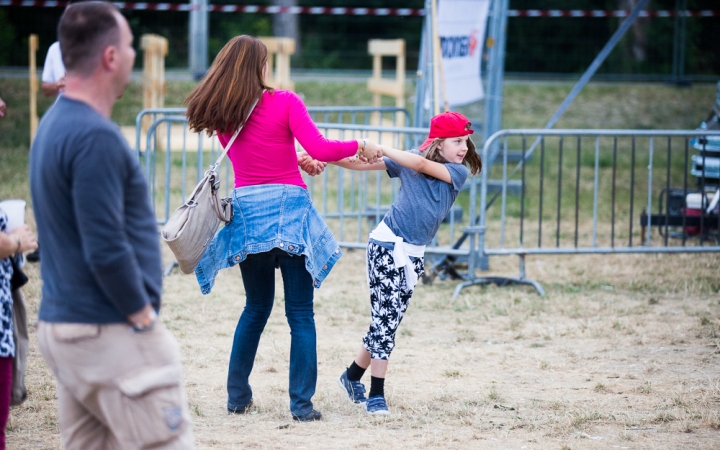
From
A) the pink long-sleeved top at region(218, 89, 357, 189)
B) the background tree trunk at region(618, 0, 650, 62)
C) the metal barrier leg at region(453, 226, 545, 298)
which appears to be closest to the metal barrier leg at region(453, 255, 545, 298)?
the metal barrier leg at region(453, 226, 545, 298)

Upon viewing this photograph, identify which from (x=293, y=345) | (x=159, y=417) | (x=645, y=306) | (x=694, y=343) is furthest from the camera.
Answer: (x=645, y=306)

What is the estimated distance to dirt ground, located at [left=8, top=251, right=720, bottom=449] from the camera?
13.3ft

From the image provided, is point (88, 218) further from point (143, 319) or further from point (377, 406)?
point (377, 406)

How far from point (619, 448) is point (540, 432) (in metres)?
0.38

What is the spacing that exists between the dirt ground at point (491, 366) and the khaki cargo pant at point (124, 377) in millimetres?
1534

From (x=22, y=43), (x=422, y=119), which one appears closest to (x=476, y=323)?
(x=422, y=119)

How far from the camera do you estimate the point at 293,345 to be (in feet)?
13.6

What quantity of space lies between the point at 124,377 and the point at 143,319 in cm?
16

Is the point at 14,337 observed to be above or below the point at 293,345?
above

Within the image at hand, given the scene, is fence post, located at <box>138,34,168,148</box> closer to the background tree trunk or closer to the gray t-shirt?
the gray t-shirt

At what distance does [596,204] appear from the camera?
7227 mm

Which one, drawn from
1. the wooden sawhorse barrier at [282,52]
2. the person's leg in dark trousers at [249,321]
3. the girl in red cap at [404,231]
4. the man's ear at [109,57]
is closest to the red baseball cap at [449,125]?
the girl in red cap at [404,231]

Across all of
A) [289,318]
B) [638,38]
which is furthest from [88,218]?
[638,38]

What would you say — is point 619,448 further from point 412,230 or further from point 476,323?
point 476,323
